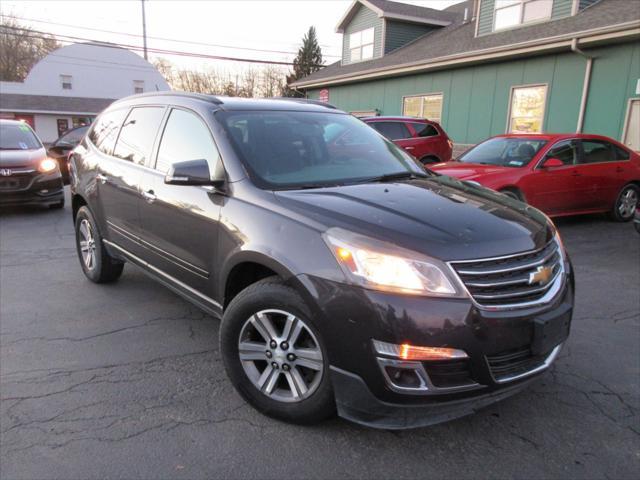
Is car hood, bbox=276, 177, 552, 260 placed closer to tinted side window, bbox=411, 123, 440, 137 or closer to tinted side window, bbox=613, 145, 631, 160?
tinted side window, bbox=613, 145, 631, 160

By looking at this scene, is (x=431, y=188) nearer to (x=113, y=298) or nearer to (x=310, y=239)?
(x=310, y=239)

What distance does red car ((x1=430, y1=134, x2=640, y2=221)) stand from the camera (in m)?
7.39

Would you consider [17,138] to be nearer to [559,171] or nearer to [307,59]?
[559,171]

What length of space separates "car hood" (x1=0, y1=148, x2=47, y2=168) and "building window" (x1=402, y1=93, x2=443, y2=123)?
11798 millimetres

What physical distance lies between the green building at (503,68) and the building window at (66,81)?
30.6m

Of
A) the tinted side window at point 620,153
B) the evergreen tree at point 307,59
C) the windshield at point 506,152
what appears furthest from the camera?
the evergreen tree at point 307,59

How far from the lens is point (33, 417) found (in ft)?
9.20

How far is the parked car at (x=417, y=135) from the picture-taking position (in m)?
12.2

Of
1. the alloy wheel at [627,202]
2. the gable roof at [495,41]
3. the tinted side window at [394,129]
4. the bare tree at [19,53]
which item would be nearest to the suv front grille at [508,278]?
the alloy wheel at [627,202]

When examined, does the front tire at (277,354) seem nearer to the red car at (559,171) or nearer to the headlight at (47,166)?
the red car at (559,171)

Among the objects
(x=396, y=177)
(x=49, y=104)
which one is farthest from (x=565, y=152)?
(x=49, y=104)

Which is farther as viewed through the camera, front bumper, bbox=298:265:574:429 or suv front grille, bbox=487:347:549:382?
suv front grille, bbox=487:347:549:382

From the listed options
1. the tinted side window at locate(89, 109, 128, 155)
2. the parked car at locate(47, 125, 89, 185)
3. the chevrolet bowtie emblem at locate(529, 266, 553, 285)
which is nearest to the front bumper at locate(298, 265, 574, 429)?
the chevrolet bowtie emblem at locate(529, 266, 553, 285)

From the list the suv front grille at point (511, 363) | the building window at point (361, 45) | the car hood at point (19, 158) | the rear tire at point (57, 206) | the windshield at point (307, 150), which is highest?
the building window at point (361, 45)
